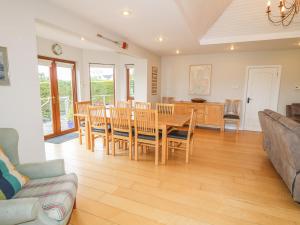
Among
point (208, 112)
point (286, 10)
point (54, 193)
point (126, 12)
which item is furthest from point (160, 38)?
point (54, 193)

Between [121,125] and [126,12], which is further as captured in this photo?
[121,125]

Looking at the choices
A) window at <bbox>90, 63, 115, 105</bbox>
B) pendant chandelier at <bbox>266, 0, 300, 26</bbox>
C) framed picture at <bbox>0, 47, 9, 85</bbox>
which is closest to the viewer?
framed picture at <bbox>0, 47, 9, 85</bbox>

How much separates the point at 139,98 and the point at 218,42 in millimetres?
2559

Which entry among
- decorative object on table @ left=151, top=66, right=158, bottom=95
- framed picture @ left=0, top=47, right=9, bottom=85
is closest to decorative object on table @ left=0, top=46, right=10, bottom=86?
framed picture @ left=0, top=47, right=9, bottom=85

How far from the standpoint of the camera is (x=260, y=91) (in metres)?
5.26

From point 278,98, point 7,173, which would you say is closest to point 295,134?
point 7,173

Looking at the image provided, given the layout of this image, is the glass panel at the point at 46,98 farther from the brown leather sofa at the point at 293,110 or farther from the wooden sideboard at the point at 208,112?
the brown leather sofa at the point at 293,110

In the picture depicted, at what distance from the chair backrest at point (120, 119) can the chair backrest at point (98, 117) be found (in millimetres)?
169

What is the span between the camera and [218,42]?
4.23 meters

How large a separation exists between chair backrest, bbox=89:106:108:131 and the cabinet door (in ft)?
Answer: 10.6

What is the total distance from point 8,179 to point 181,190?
1.81 metres

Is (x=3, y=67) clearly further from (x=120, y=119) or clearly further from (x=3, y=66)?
(x=120, y=119)

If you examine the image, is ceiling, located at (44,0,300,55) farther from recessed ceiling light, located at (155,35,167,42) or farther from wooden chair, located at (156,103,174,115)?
wooden chair, located at (156,103,174,115)

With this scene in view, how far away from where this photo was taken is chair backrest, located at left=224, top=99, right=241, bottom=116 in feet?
17.7
